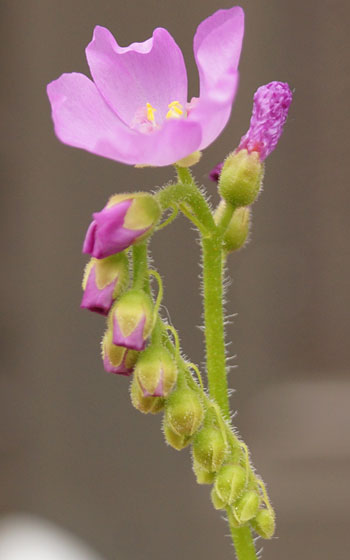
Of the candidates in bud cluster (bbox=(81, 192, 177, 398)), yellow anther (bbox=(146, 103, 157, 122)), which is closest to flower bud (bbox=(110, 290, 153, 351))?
bud cluster (bbox=(81, 192, 177, 398))

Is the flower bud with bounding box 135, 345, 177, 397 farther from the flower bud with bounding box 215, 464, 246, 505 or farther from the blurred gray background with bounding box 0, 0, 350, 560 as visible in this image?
the blurred gray background with bounding box 0, 0, 350, 560

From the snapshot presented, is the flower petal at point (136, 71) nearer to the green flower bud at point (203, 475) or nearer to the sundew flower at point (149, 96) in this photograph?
the sundew flower at point (149, 96)

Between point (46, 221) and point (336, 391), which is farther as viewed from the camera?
point (46, 221)

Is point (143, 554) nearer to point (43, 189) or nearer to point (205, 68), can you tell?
point (43, 189)

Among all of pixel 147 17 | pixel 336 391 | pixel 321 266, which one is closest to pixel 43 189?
pixel 147 17

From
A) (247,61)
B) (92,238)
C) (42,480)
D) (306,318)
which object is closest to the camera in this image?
(92,238)

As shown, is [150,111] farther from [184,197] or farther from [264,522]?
[264,522]
